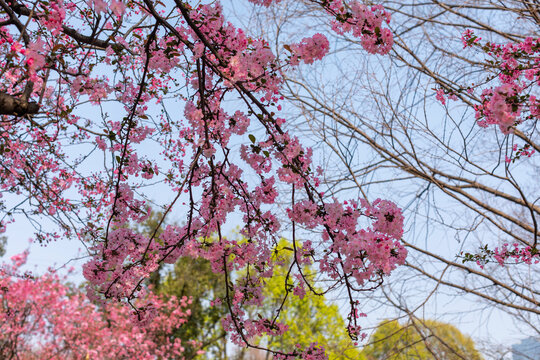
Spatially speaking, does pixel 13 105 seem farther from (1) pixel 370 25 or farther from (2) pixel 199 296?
(2) pixel 199 296

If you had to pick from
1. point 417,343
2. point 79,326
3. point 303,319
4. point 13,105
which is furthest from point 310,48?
point 303,319

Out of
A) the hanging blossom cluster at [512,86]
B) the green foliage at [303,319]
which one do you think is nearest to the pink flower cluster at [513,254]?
the hanging blossom cluster at [512,86]

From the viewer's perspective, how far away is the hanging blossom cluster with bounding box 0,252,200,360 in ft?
32.1

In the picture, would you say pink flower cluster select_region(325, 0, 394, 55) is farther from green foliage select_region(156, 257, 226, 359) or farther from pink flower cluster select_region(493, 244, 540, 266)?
green foliage select_region(156, 257, 226, 359)

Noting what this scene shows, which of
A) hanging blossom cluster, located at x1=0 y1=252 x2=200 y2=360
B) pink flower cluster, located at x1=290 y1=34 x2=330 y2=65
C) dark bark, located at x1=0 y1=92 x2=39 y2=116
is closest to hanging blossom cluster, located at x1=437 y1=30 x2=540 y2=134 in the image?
pink flower cluster, located at x1=290 y1=34 x2=330 y2=65

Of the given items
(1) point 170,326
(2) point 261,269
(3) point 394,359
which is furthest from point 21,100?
(1) point 170,326

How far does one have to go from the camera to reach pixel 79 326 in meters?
11.1

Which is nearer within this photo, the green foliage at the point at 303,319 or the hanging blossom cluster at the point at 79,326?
the hanging blossom cluster at the point at 79,326

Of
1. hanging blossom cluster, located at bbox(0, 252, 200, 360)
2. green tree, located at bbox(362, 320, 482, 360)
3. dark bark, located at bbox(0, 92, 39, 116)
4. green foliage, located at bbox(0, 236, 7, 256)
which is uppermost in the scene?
green foliage, located at bbox(0, 236, 7, 256)

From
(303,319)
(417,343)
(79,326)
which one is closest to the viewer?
(417,343)

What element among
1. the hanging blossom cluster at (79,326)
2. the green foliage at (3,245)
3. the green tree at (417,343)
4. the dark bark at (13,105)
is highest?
the green foliage at (3,245)

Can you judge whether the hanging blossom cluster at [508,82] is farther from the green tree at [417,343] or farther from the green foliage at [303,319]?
the green foliage at [303,319]

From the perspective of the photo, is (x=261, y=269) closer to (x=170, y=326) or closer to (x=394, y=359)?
(x=394, y=359)

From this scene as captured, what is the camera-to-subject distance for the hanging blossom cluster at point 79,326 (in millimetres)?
9773
